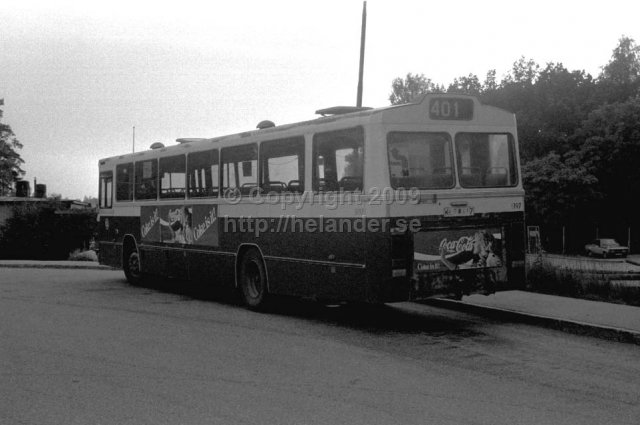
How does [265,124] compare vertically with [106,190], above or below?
above

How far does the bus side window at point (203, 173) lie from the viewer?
14719 mm

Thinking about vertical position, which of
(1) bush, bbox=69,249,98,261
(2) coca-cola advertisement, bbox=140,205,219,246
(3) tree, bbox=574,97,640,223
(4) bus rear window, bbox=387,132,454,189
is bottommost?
(1) bush, bbox=69,249,98,261

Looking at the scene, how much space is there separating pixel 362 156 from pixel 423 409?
16.4 feet

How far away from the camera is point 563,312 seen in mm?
11961

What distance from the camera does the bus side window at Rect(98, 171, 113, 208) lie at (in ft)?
63.3

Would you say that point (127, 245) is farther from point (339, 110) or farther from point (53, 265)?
point (339, 110)

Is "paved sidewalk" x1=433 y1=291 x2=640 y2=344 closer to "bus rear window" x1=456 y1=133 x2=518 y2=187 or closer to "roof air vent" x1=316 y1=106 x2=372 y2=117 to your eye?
"bus rear window" x1=456 y1=133 x2=518 y2=187

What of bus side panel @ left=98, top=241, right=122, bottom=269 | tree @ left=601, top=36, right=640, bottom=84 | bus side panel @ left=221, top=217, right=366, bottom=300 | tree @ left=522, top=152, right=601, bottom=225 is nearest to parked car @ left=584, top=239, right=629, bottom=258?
tree @ left=522, top=152, right=601, bottom=225

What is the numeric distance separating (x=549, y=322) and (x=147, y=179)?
Answer: 31.3 ft

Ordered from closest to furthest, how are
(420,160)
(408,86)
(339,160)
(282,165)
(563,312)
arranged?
(420,160)
(339,160)
(563,312)
(282,165)
(408,86)

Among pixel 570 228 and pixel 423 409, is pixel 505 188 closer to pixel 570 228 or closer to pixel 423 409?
pixel 423 409

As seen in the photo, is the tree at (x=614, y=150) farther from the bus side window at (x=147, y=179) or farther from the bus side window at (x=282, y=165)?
the bus side window at (x=282, y=165)

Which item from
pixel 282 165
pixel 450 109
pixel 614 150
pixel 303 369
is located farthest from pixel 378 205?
pixel 614 150

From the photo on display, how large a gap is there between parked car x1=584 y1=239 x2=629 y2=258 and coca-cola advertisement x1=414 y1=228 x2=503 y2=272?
4663 centimetres
